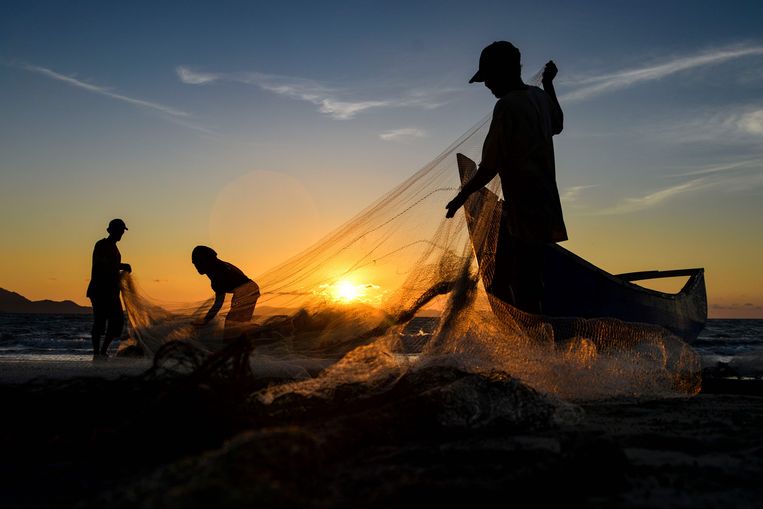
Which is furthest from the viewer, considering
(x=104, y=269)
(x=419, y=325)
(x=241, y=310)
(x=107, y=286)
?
(x=107, y=286)

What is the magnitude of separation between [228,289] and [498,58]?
365 cm

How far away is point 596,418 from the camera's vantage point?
3.52 m

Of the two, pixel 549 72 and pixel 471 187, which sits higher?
pixel 549 72

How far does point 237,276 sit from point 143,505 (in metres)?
5.55

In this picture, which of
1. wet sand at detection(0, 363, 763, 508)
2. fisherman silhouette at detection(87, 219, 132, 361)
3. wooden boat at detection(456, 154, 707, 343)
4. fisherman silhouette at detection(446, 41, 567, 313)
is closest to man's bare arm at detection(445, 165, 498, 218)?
fisherman silhouette at detection(446, 41, 567, 313)

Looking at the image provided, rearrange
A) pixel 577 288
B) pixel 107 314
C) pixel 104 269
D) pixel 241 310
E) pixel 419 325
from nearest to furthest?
pixel 419 325, pixel 241 310, pixel 577 288, pixel 104 269, pixel 107 314

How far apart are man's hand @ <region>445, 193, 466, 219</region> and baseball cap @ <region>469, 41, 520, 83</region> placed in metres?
1.09

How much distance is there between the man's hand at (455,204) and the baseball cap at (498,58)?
42.9 inches

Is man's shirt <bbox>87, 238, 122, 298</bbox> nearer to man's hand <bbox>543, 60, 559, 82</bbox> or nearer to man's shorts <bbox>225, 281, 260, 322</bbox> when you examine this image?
man's shorts <bbox>225, 281, 260, 322</bbox>

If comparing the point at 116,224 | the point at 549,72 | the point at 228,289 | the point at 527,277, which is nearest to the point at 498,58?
the point at 549,72

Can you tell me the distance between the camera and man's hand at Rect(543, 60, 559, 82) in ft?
18.9

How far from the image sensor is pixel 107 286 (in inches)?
365

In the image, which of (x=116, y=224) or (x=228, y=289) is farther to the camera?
(x=116, y=224)

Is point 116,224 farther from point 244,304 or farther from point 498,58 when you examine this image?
point 498,58
